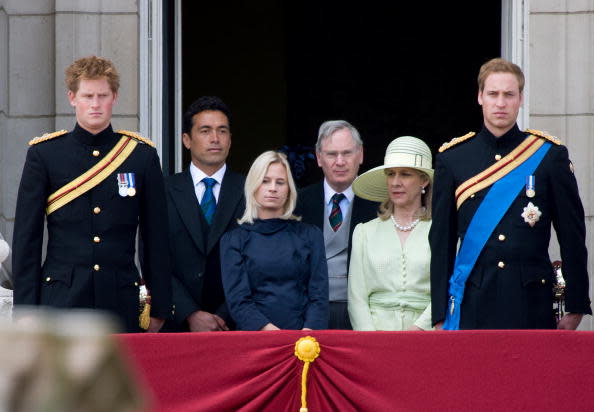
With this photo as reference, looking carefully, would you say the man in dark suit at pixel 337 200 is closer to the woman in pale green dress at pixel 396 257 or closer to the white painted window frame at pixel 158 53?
the woman in pale green dress at pixel 396 257

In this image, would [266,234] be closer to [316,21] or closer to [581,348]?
[581,348]

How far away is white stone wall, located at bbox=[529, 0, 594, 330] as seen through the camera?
21.3 ft

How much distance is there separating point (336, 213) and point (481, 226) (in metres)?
1.10

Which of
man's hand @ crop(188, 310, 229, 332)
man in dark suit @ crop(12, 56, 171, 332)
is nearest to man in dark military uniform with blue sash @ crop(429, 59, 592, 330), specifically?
man's hand @ crop(188, 310, 229, 332)

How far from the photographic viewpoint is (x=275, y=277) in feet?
15.3

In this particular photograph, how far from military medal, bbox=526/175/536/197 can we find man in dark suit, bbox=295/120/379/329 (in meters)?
1.01

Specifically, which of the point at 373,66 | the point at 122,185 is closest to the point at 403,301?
the point at 122,185

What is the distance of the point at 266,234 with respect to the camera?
15.6 ft

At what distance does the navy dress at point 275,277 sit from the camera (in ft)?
15.1

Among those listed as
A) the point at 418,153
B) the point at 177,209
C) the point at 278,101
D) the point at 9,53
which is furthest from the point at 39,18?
the point at 278,101

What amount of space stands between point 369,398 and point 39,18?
12.3 ft

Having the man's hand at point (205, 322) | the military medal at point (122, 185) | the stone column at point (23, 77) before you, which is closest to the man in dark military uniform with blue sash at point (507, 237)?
the man's hand at point (205, 322)

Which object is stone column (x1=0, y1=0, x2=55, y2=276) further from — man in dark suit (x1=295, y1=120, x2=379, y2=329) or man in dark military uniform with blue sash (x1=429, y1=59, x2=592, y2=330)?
man in dark military uniform with blue sash (x1=429, y1=59, x2=592, y2=330)

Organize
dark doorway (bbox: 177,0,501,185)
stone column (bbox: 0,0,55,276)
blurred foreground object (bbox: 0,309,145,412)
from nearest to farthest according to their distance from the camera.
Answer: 1. blurred foreground object (bbox: 0,309,145,412)
2. stone column (bbox: 0,0,55,276)
3. dark doorway (bbox: 177,0,501,185)
